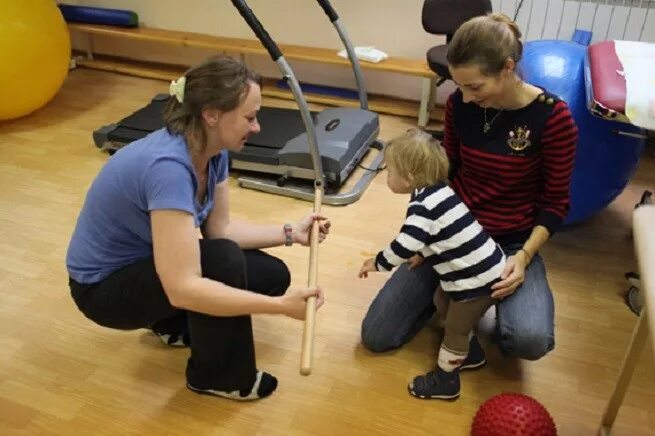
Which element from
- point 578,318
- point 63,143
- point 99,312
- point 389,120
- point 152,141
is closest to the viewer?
point 152,141

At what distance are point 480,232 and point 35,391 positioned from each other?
1276 mm

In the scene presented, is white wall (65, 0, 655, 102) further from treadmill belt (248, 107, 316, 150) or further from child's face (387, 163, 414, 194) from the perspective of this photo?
child's face (387, 163, 414, 194)

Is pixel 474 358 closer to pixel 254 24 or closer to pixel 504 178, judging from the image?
pixel 504 178

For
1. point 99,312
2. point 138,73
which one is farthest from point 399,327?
point 138,73

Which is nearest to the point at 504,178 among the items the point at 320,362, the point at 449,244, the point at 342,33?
the point at 449,244

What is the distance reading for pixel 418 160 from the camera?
1531 mm

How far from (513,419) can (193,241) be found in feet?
2.74

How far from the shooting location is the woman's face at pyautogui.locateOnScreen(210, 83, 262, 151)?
136cm

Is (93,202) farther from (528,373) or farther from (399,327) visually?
(528,373)

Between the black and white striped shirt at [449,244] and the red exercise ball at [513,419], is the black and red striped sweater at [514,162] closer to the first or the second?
the black and white striped shirt at [449,244]

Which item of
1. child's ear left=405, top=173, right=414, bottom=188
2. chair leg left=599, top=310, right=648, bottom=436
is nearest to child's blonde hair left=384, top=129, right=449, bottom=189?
child's ear left=405, top=173, right=414, bottom=188

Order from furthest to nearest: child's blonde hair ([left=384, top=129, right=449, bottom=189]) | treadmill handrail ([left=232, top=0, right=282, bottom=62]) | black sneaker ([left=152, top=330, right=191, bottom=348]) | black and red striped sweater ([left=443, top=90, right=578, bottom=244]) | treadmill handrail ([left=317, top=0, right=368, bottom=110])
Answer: treadmill handrail ([left=317, top=0, right=368, bottom=110]) → treadmill handrail ([left=232, top=0, right=282, bottom=62]) → black sneaker ([left=152, top=330, right=191, bottom=348]) → black and red striped sweater ([left=443, top=90, right=578, bottom=244]) → child's blonde hair ([left=384, top=129, right=449, bottom=189])

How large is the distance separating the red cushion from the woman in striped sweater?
23 centimetres

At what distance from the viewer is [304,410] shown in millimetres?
1660
